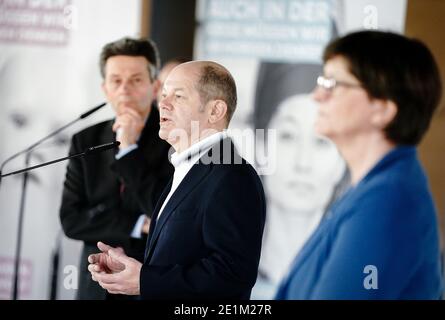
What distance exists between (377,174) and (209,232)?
349mm

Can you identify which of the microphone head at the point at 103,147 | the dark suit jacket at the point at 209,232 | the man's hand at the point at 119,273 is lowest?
the man's hand at the point at 119,273

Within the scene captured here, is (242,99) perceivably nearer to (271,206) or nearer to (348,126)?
(271,206)

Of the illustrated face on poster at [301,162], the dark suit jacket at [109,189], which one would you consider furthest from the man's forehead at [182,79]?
the illustrated face on poster at [301,162]

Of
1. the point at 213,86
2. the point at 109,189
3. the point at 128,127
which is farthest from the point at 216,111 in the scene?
the point at 109,189

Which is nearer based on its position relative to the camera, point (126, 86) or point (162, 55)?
point (126, 86)

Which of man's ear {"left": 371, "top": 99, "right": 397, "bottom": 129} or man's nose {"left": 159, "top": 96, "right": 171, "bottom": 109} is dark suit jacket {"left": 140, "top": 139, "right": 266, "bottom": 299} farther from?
man's ear {"left": 371, "top": 99, "right": 397, "bottom": 129}

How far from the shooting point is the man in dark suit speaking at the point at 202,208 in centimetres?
138

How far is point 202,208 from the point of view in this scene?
4.55 feet

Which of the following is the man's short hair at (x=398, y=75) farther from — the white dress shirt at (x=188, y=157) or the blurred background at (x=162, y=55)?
the blurred background at (x=162, y=55)

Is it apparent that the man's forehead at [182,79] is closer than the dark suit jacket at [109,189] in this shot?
Yes

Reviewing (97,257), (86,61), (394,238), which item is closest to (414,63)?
(394,238)

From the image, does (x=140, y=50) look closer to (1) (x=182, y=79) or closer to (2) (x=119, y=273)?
(1) (x=182, y=79)

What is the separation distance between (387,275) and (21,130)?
1.12 meters

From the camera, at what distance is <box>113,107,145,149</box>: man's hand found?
164cm
